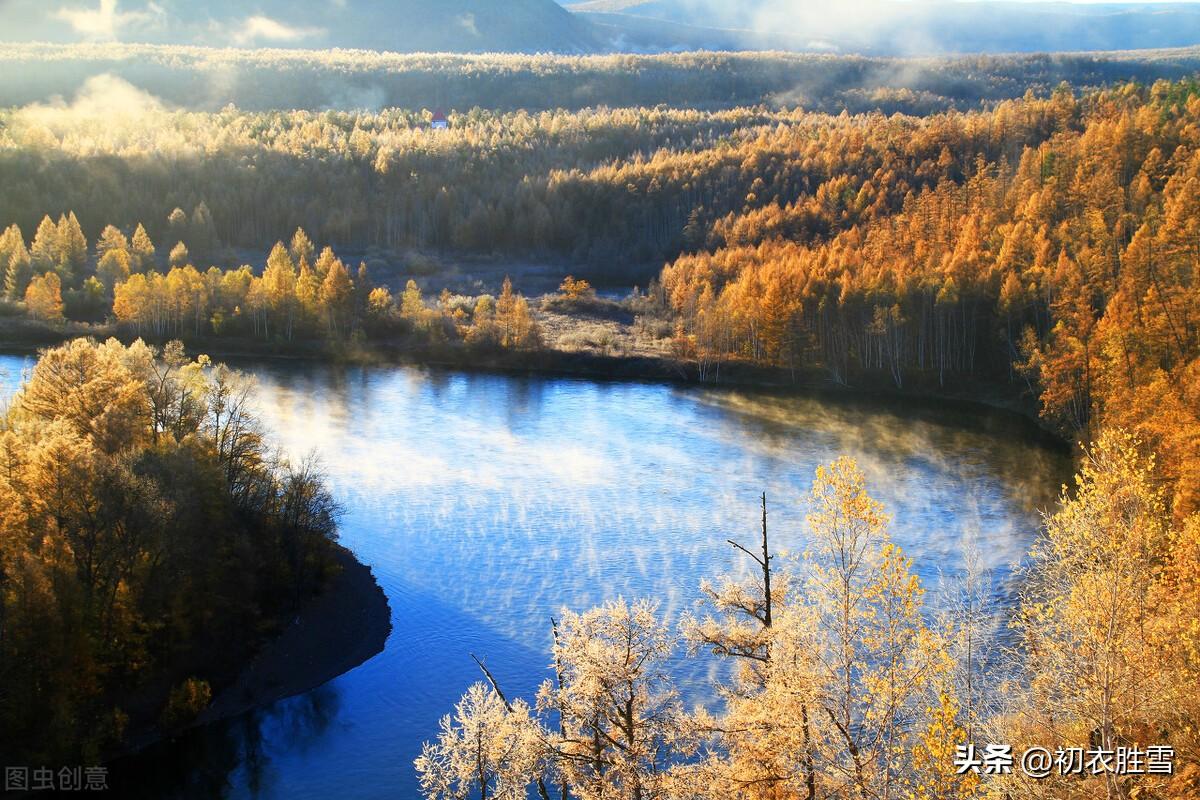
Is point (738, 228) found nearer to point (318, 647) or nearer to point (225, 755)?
point (318, 647)

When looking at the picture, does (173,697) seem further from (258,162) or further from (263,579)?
(258,162)

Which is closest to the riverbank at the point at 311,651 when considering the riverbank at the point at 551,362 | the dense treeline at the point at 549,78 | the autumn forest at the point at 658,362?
the autumn forest at the point at 658,362

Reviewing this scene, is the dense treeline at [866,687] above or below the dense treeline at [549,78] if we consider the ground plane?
below

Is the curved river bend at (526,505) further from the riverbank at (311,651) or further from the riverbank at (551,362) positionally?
the riverbank at (551,362)

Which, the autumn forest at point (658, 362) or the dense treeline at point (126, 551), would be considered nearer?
the autumn forest at point (658, 362)

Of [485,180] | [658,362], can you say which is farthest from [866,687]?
[485,180]

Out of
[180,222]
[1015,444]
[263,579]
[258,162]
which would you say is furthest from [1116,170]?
[258,162]
